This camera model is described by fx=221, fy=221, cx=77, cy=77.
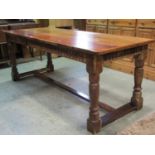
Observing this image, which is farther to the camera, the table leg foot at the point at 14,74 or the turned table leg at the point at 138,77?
the table leg foot at the point at 14,74

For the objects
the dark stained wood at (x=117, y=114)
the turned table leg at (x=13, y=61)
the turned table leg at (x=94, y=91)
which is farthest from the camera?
the turned table leg at (x=13, y=61)

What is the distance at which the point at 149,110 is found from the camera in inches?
95.0

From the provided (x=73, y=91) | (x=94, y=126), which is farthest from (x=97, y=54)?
(x=73, y=91)

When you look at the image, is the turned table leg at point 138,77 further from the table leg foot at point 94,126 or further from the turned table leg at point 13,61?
the turned table leg at point 13,61

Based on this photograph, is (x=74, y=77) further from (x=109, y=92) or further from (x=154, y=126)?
(x=154, y=126)

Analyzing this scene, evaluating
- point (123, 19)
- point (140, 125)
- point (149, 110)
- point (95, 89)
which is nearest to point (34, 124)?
point (95, 89)

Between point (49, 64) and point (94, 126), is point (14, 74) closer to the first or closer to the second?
point (49, 64)

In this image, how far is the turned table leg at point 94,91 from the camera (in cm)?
179

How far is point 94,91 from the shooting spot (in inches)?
75.4

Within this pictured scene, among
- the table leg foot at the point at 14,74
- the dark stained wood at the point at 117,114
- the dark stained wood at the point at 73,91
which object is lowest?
the dark stained wood at the point at 117,114

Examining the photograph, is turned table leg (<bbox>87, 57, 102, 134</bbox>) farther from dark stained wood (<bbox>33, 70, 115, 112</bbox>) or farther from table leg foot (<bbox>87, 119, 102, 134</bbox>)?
dark stained wood (<bbox>33, 70, 115, 112</bbox>)

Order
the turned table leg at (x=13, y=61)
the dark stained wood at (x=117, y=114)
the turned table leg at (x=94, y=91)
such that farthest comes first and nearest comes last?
the turned table leg at (x=13, y=61) < the dark stained wood at (x=117, y=114) < the turned table leg at (x=94, y=91)

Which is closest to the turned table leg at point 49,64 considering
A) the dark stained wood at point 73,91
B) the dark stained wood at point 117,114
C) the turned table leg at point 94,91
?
the dark stained wood at point 73,91

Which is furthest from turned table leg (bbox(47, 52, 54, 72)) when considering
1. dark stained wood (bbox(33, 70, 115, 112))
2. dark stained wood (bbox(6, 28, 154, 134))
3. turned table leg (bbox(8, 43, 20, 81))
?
dark stained wood (bbox(6, 28, 154, 134))
